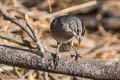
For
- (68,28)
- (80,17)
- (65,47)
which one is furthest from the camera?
(80,17)

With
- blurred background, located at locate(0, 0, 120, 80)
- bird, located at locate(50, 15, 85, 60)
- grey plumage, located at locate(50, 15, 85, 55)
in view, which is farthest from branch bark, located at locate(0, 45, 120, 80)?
blurred background, located at locate(0, 0, 120, 80)

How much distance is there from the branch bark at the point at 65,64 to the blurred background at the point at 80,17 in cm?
87

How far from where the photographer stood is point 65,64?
7.23ft

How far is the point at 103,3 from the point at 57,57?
401 centimetres

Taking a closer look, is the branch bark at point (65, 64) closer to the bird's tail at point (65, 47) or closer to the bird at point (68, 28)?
the bird at point (68, 28)

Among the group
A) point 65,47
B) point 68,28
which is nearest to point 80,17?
point 65,47

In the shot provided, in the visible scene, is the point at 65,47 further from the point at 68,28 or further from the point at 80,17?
the point at 80,17

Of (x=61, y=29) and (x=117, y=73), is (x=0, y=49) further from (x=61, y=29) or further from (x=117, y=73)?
(x=117, y=73)

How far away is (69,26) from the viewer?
242cm

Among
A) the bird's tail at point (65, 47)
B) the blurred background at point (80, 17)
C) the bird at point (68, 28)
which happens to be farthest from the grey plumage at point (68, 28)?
the blurred background at point (80, 17)

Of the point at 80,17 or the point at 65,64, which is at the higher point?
the point at 80,17

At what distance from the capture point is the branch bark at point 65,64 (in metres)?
2.12

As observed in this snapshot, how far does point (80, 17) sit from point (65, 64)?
3.58 m

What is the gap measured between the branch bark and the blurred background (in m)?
0.87
